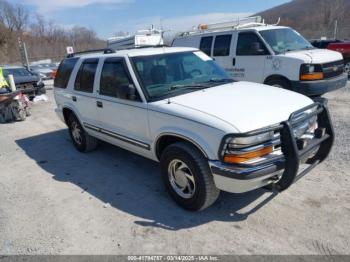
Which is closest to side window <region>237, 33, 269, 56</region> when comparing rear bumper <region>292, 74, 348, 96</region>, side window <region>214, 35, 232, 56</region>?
side window <region>214, 35, 232, 56</region>

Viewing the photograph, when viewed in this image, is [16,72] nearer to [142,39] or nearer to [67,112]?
[142,39]

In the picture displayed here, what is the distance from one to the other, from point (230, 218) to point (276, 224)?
50 centimetres

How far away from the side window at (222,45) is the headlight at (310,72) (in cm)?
232

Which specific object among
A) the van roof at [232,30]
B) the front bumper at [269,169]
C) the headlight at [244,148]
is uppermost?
the van roof at [232,30]

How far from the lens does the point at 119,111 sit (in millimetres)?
4289

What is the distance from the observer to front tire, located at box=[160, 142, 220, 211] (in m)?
3.19

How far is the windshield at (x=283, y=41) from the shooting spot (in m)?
7.32

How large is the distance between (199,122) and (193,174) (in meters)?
0.60

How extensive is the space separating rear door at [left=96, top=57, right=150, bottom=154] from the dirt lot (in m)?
0.67

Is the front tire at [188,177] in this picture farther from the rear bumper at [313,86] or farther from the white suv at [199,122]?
the rear bumper at [313,86]

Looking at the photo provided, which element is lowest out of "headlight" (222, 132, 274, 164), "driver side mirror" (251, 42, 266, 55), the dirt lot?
the dirt lot

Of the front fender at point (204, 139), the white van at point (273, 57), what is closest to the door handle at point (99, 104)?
the front fender at point (204, 139)

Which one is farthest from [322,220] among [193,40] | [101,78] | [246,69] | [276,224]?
[193,40]

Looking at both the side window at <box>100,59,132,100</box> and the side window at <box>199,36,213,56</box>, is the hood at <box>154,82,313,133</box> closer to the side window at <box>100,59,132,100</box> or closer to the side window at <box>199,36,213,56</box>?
the side window at <box>100,59,132,100</box>
